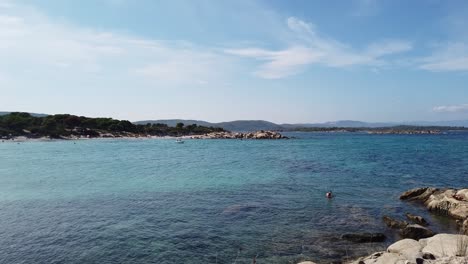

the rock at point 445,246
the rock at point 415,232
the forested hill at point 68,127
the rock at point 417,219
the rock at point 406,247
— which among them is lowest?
the rock at point 417,219

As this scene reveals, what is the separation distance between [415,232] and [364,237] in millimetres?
3064

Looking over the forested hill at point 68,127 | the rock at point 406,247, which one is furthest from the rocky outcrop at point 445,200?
the forested hill at point 68,127

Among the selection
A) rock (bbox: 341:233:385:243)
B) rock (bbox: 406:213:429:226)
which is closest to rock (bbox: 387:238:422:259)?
rock (bbox: 341:233:385:243)

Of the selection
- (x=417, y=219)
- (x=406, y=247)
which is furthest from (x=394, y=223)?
(x=406, y=247)

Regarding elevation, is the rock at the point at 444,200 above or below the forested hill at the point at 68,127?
below

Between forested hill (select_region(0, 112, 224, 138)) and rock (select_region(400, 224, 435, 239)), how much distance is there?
131 m

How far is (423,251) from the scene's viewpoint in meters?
14.3

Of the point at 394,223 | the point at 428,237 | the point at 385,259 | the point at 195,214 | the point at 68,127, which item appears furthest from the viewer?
the point at 68,127

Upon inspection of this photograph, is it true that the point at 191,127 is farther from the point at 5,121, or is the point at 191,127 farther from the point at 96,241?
the point at 96,241

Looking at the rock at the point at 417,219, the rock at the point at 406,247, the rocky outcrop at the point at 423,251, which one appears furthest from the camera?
the rock at the point at 417,219

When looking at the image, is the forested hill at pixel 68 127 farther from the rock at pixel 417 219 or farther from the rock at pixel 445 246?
the rock at pixel 445 246

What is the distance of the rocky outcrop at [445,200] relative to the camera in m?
24.5

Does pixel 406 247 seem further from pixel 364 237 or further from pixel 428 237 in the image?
pixel 428 237

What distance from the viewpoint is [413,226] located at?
20312 mm
